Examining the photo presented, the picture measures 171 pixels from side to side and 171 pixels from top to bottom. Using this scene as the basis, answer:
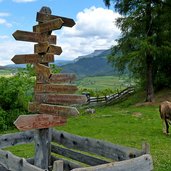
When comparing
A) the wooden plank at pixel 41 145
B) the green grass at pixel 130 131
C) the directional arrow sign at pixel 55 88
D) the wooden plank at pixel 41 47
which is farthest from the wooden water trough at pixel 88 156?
the green grass at pixel 130 131

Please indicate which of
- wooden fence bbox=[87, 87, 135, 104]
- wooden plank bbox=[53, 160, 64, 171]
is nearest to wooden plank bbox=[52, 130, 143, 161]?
wooden plank bbox=[53, 160, 64, 171]

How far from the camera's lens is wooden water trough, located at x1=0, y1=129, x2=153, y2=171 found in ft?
20.5

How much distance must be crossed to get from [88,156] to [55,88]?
1.92m

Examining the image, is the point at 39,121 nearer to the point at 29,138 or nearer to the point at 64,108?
the point at 64,108

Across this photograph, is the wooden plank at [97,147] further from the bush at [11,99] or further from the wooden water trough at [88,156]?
the bush at [11,99]

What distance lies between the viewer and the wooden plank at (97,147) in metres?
7.38

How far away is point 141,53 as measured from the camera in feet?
114

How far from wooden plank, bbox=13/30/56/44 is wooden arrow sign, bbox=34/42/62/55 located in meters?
0.14

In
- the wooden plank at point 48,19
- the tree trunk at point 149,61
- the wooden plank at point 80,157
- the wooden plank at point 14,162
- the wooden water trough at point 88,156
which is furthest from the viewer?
the tree trunk at point 149,61

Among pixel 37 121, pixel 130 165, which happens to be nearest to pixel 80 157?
Answer: pixel 37 121

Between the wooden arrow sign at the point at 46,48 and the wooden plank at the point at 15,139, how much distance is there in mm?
2584

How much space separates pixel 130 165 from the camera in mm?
6379

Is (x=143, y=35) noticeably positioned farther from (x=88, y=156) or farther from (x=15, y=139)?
(x=88, y=156)

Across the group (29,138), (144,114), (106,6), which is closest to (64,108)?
(29,138)
